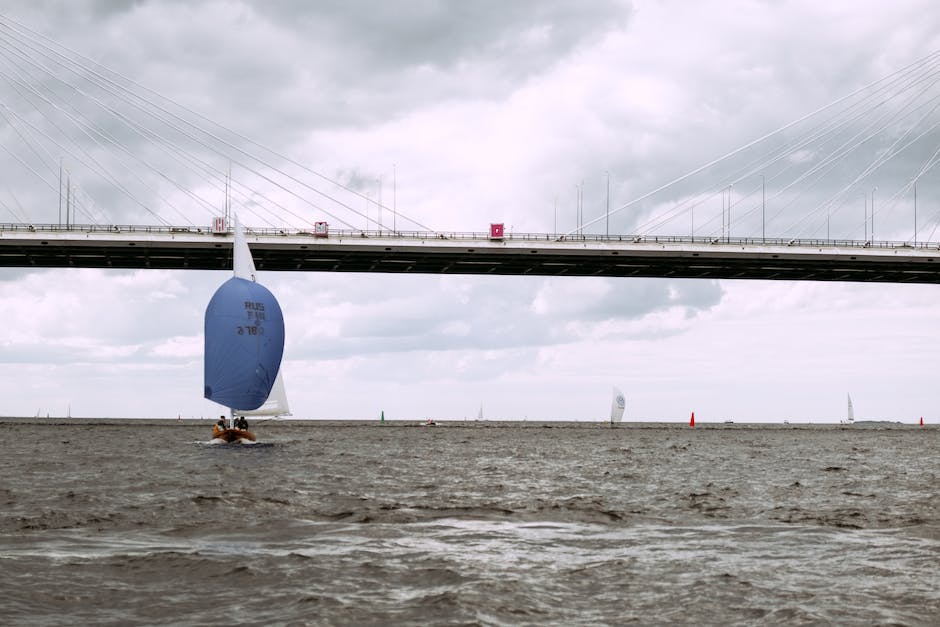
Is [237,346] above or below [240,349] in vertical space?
above

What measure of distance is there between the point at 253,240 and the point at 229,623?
52705 millimetres

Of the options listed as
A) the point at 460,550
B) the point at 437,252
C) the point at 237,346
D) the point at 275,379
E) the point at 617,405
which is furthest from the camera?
the point at 617,405

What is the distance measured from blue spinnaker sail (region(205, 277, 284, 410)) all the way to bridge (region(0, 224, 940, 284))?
25.9 metres

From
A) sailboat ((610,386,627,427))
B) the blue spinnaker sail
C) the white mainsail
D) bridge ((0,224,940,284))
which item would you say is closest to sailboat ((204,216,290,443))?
the blue spinnaker sail

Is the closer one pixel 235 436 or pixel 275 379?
pixel 235 436

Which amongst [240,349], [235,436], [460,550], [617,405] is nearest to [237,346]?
[240,349]

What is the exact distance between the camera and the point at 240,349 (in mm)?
31969

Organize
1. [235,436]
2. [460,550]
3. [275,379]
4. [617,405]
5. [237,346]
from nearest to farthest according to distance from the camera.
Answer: [460,550] → [237,346] → [235,436] → [275,379] → [617,405]

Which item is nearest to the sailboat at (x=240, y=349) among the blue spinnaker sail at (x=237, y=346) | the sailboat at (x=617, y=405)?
the blue spinnaker sail at (x=237, y=346)

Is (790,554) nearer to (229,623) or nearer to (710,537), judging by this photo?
(710,537)

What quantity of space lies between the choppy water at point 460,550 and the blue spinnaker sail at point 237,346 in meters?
11.6

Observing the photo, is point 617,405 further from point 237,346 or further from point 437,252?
point 237,346

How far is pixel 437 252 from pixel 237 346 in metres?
30.7

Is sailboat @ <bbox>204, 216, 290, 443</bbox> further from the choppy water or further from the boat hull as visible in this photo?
the choppy water
